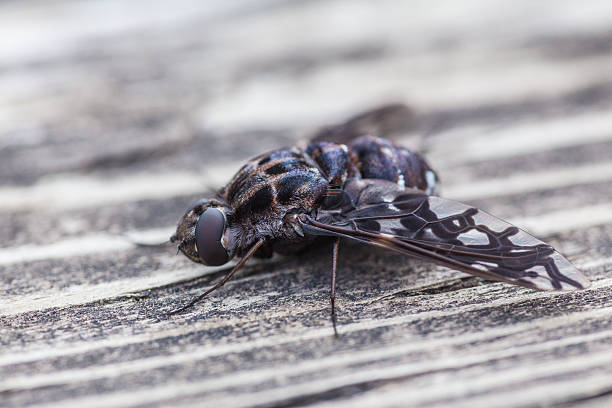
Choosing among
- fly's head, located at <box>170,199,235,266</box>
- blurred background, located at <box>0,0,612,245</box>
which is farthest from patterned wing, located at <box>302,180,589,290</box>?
blurred background, located at <box>0,0,612,245</box>

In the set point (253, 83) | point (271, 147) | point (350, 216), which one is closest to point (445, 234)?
point (350, 216)

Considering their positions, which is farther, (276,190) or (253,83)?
(253,83)

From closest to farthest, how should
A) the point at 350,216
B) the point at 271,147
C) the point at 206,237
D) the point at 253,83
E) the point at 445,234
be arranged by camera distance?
the point at 445,234
the point at 206,237
the point at 350,216
the point at 271,147
the point at 253,83

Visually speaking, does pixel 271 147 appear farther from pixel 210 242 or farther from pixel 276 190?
pixel 210 242

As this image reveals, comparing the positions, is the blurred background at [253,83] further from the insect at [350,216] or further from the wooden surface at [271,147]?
the insect at [350,216]

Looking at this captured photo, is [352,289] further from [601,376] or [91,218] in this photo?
[91,218]

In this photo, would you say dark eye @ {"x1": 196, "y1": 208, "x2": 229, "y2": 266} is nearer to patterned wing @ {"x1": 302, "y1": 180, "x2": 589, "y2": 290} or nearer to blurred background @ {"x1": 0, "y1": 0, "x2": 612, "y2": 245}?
patterned wing @ {"x1": 302, "y1": 180, "x2": 589, "y2": 290}

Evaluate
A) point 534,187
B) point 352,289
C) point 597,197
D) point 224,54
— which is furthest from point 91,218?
point 597,197

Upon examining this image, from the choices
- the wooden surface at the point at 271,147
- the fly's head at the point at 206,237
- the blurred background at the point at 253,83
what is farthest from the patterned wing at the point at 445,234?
the blurred background at the point at 253,83
